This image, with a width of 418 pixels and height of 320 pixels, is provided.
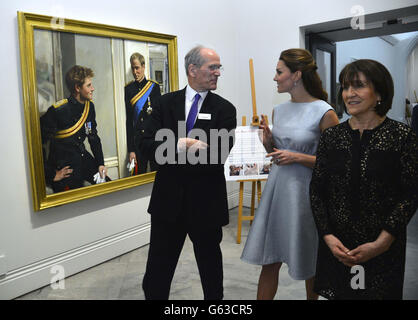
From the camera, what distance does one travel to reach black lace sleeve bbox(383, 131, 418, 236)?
53.8 inches

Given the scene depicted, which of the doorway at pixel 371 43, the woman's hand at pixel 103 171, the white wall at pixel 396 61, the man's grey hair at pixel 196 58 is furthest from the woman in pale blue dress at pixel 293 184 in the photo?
the white wall at pixel 396 61

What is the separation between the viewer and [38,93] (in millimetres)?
2650

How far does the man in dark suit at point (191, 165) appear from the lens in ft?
6.06

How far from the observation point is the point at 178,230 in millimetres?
1970

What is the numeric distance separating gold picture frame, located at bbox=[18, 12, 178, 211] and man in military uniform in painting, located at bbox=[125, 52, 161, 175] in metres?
0.09

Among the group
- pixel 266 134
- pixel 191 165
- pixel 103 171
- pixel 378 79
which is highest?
pixel 378 79

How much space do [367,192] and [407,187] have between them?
0.15 m

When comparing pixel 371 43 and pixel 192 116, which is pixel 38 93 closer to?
pixel 192 116

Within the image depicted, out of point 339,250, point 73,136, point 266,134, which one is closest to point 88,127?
point 73,136

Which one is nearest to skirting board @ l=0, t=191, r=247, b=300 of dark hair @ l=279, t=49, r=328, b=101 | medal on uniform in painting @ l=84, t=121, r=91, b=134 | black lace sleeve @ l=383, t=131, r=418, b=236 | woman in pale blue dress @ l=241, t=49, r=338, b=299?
medal on uniform in painting @ l=84, t=121, r=91, b=134

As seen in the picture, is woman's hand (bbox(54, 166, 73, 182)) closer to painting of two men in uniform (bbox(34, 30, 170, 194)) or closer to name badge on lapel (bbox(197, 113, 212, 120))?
painting of two men in uniform (bbox(34, 30, 170, 194))

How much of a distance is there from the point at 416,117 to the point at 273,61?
5.86 feet

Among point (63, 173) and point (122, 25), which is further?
point (122, 25)

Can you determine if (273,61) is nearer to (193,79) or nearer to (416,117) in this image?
(416,117)
